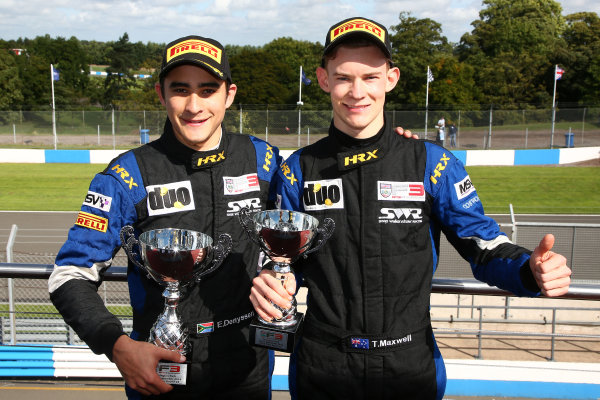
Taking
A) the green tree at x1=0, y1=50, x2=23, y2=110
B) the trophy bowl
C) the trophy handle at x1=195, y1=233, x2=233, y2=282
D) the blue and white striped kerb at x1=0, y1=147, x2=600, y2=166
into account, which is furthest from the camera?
the green tree at x1=0, y1=50, x2=23, y2=110

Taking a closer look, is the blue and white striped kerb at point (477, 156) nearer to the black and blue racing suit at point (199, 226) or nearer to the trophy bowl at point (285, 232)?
the black and blue racing suit at point (199, 226)

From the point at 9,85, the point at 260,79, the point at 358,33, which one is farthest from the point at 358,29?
the point at 260,79

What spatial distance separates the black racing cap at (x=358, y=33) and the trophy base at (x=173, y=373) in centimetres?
131

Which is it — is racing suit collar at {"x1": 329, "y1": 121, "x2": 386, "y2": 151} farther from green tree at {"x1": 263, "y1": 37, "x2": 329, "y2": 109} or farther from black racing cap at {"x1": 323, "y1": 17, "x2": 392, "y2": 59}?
green tree at {"x1": 263, "y1": 37, "x2": 329, "y2": 109}

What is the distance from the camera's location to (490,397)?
17.5 ft

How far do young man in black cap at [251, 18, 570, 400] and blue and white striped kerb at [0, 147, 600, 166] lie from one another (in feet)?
78.4

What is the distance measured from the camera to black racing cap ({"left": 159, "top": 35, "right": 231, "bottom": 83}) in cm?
223

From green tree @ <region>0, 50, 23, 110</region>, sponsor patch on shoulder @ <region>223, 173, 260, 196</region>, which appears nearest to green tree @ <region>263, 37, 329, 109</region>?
green tree @ <region>0, 50, 23, 110</region>

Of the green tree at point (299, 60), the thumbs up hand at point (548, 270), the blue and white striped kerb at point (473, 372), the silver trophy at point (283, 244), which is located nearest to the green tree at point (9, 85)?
the green tree at point (299, 60)

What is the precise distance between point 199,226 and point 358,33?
3.38 feet

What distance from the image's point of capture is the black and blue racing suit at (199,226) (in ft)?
7.27

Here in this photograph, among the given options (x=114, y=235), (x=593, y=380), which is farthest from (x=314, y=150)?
(x=593, y=380)

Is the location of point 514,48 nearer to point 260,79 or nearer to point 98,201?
point 260,79

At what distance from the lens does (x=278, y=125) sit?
31516 mm
